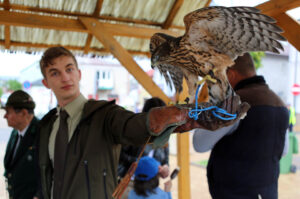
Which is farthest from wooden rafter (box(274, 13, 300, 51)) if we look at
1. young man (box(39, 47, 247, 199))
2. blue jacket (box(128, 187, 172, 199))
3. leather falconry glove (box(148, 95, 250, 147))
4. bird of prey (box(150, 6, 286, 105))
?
blue jacket (box(128, 187, 172, 199))

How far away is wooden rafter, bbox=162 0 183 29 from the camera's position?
3.17 meters

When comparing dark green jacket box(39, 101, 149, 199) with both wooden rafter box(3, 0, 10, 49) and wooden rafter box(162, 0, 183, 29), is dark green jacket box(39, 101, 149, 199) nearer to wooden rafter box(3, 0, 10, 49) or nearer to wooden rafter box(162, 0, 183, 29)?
wooden rafter box(3, 0, 10, 49)

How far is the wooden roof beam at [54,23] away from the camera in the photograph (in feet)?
8.52

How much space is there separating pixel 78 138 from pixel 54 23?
2091mm

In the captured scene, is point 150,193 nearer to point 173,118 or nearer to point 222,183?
point 222,183

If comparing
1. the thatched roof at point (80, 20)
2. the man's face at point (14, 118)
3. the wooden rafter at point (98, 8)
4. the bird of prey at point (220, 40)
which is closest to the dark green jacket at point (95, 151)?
the bird of prey at point (220, 40)

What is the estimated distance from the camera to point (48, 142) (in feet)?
4.30

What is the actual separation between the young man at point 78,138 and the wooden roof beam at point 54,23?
167 cm

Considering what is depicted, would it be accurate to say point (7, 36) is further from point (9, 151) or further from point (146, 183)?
point (146, 183)

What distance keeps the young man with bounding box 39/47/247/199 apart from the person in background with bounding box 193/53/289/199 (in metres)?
0.68

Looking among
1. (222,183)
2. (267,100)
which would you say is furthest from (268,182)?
(267,100)

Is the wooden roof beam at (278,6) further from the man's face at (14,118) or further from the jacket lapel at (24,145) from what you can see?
the man's face at (14,118)

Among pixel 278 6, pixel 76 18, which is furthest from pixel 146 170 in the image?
pixel 76 18

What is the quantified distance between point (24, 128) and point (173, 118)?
1.94 metres
